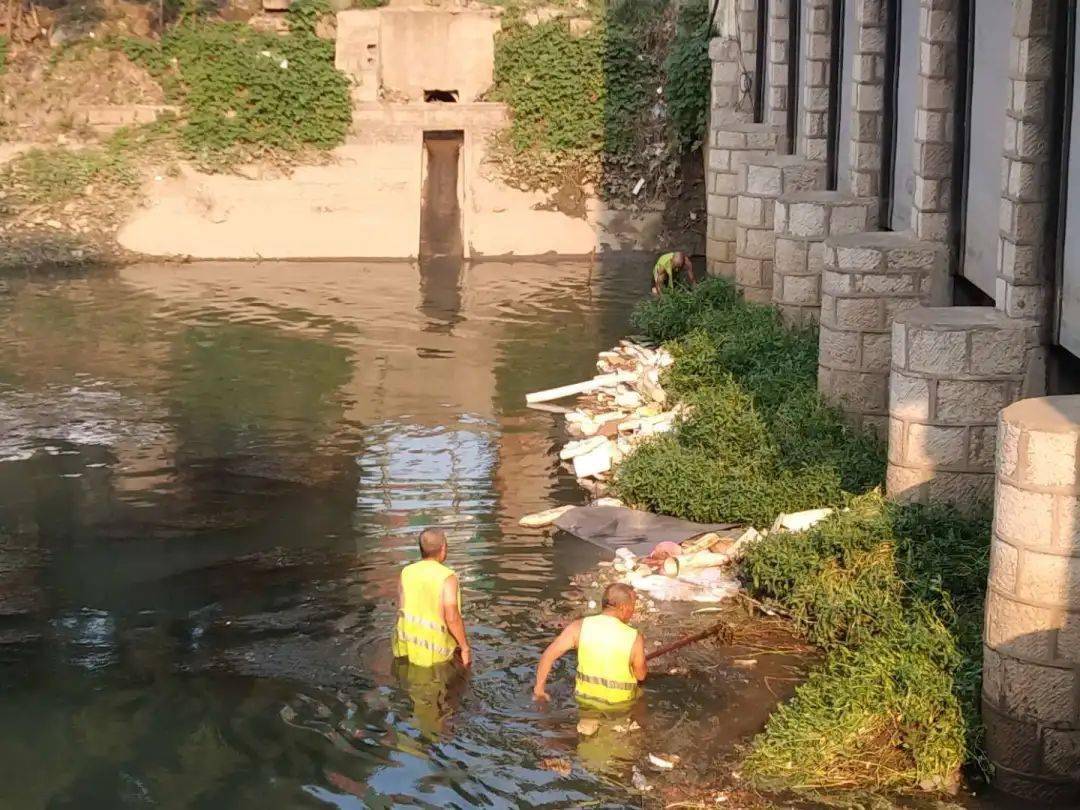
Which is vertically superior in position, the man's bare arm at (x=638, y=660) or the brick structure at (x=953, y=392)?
the brick structure at (x=953, y=392)

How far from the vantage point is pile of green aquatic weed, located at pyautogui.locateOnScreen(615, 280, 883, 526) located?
44.2ft

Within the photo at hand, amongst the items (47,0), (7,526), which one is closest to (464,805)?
(7,526)

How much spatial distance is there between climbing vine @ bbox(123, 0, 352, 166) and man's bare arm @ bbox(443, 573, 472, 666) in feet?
62.1

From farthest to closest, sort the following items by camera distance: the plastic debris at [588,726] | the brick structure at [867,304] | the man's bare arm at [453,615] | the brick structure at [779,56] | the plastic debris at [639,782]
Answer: the brick structure at [779,56] → the brick structure at [867,304] → the man's bare arm at [453,615] → the plastic debris at [588,726] → the plastic debris at [639,782]

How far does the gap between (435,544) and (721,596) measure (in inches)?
98.7

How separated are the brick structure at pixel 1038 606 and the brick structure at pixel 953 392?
8.12 feet

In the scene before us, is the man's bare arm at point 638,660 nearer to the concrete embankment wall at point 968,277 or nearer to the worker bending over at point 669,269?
the concrete embankment wall at point 968,277

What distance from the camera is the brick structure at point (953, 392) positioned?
11492mm

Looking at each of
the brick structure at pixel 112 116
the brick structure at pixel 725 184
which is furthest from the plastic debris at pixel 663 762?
the brick structure at pixel 112 116

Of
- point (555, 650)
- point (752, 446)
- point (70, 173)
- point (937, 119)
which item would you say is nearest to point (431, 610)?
point (555, 650)

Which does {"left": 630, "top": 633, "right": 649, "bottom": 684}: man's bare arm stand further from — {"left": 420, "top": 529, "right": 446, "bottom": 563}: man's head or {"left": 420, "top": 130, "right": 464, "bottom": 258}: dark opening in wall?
{"left": 420, "top": 130, "right": 464, "bottom": 258}: dark opening in wall

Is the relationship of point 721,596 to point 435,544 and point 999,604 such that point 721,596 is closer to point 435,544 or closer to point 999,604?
point 435,544

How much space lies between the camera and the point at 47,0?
96.1 feet

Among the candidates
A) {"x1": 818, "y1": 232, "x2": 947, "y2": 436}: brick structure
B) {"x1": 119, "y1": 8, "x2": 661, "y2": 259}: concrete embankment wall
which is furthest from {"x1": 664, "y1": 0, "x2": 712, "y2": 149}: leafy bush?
{"x1": 818, "y1": 232, "x2": 947, "y2": 436}: brick structure
